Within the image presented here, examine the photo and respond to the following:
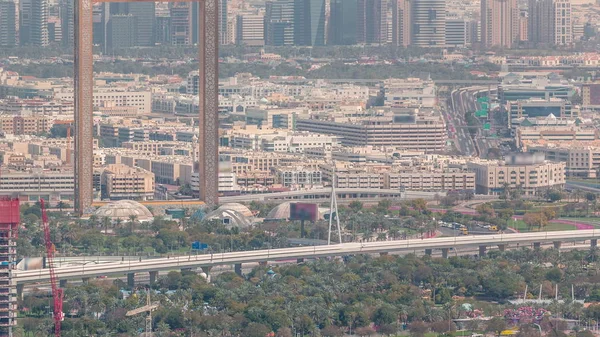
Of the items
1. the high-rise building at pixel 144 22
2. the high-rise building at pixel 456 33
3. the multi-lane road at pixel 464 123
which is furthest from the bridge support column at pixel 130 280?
the high-rise building at pixel 456 33

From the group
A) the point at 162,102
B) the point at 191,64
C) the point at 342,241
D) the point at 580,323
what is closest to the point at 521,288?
the point at 580,323

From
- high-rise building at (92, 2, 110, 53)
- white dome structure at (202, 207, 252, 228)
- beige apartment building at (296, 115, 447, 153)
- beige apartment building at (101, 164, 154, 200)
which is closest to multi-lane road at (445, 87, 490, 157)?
beige apartment building at (296, 115, 447, 153)

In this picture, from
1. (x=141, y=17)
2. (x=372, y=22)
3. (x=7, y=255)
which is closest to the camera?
(x=7, y=255)

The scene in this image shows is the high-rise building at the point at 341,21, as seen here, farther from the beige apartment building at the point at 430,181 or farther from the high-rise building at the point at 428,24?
the beige apartment building at the point at 430,181

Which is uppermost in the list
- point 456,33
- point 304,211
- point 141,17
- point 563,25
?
point 141,17

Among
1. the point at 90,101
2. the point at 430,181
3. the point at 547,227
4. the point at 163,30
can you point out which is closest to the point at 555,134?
the point at 430,181

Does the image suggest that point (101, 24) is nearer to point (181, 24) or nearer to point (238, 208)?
point (181, 24)
